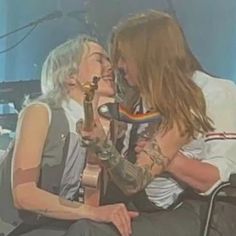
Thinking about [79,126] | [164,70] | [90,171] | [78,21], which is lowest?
[90,171]

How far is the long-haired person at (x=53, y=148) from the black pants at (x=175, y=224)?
4cm

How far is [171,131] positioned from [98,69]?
227 mm

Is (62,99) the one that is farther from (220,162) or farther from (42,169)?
(220,162)

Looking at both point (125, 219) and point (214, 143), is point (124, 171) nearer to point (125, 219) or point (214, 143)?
point (125, 219)

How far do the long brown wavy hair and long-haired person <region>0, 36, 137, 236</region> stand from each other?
7cm

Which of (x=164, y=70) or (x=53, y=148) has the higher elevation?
(x=164, y=70)

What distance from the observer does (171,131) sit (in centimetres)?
144

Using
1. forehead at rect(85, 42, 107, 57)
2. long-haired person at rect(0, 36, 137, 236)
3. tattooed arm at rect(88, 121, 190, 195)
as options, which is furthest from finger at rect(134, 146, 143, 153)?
forehead at rect(85, 42, 107, 57)

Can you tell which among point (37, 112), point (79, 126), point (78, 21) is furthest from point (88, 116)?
point (78, 21)

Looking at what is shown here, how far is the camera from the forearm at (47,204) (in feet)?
4.76

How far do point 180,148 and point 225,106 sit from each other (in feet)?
0.56

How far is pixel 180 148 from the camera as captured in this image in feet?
4.83

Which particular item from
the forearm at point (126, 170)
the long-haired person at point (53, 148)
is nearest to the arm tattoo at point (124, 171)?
the forearm at point (126, 170)

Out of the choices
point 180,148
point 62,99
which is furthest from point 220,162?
point 62,99
